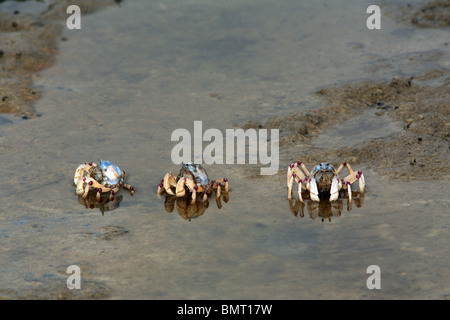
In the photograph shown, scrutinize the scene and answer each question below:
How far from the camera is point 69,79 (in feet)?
43.9

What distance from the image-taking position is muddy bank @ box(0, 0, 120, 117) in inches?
490

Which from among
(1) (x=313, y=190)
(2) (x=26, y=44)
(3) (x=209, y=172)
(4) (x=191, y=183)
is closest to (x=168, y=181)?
(4) (x=191, y=183)

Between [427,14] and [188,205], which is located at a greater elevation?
[427,14]

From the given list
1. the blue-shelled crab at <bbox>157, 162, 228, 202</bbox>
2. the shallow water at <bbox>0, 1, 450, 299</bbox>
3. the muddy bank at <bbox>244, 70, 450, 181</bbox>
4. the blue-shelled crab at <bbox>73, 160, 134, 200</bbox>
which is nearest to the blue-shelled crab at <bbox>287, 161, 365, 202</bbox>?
the shallow water at <bbox>0, 1, 450, 299</bbox>

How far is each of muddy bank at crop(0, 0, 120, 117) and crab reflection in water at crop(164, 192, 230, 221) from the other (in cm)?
379

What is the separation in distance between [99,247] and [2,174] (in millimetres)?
2614

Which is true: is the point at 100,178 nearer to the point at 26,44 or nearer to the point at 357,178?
the point at 357,178

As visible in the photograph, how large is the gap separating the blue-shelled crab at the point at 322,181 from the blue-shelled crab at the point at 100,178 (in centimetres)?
211

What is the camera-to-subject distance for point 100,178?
31.4ft

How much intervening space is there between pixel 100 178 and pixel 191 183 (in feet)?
4.06

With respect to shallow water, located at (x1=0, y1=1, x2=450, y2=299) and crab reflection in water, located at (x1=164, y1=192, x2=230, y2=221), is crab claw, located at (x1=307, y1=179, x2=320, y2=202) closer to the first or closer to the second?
shallow water, located at (x1=0, y1=1, x2=450, y2=299)

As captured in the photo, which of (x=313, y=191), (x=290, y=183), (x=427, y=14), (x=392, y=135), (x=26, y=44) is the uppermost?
(x=427, y=14)

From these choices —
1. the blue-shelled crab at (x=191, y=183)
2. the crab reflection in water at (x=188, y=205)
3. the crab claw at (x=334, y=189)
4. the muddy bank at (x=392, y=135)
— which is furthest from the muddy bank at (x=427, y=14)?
the crab reflection in water at (x=188, y=205)
